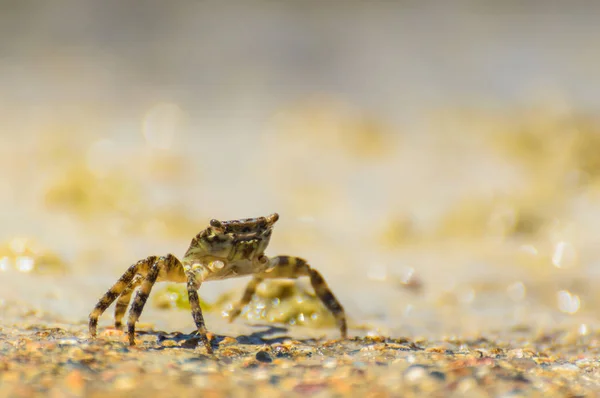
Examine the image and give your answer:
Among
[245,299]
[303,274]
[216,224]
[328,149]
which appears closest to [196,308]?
[216,224]

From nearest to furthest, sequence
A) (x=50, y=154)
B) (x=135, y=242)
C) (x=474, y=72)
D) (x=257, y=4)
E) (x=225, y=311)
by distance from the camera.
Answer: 1. (x=225, y=311)
2. (x=135, y=242)
3. (x=50, y=154)
4. (x=474, y=72)
5. (x=257, y=4)

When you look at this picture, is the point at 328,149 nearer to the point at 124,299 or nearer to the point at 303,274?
the point at 303,274

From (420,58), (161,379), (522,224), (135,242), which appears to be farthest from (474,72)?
(161,379)

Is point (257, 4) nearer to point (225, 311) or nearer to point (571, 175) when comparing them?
point (571, 175)

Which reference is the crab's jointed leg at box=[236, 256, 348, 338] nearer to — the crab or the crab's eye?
the crab

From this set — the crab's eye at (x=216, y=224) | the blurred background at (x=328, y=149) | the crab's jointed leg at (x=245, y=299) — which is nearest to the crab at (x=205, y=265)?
the crab's eye at (x=216, y=224)

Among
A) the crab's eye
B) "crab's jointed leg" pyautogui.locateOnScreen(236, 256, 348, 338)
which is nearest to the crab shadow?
"crab's jointed leg" pyautogui.locateOnScreen(236, 256, 348, 338)
